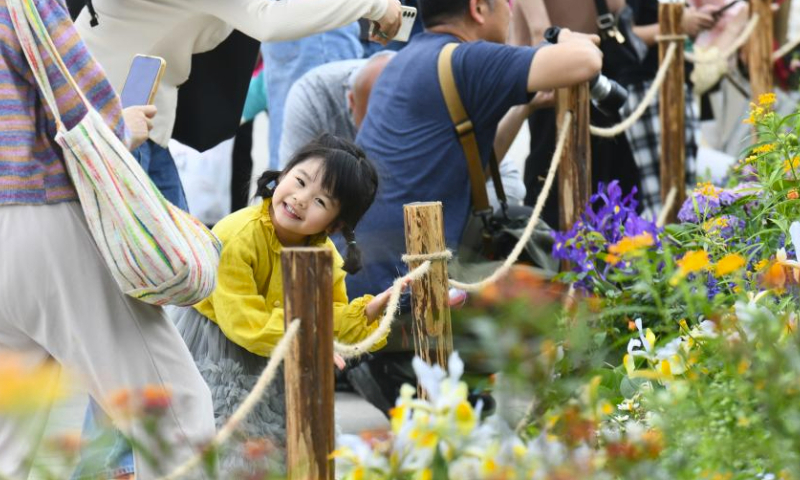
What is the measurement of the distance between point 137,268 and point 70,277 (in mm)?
202

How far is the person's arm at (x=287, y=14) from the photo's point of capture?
13.0 ft

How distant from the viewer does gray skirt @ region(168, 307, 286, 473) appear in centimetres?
354

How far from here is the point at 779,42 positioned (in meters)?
8.41

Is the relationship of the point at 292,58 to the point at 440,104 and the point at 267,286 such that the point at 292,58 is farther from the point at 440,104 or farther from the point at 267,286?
the point at 267,286

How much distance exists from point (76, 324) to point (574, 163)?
2.39 m

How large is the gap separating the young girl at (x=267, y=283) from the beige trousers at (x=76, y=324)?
308 millimetres

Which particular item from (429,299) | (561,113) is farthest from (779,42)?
(429,299)

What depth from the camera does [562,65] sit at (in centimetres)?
457

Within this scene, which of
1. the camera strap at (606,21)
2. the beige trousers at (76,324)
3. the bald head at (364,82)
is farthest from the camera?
the camera strap at (606,21)

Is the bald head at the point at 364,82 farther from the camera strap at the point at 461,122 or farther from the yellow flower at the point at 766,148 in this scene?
the yellow flower at the point at 766,148

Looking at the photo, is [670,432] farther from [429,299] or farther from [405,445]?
[429,299]

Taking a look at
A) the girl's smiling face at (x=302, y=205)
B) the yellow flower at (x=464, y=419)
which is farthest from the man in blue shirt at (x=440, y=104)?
the yellow flower at (x=464, y=419)

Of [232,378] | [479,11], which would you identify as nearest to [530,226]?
[479,11]

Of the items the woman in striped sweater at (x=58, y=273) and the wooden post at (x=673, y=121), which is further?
the wooden post at (x=673, y=121)
